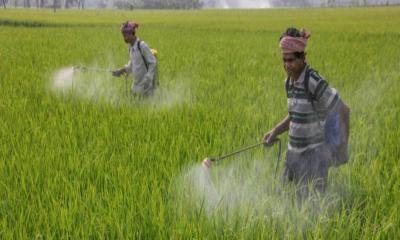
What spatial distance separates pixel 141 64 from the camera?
16.5 ft

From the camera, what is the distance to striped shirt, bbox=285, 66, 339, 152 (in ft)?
7.69

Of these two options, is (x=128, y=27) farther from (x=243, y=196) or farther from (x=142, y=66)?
(x=243, y=196)

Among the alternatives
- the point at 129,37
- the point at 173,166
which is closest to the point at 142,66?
the point at 129,37

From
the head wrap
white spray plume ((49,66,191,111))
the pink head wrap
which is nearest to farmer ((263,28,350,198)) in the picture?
the pink head wrap

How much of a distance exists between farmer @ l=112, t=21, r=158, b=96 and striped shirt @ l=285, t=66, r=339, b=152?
2.64 m

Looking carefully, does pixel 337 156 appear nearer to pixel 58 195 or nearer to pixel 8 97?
pixel 58 195

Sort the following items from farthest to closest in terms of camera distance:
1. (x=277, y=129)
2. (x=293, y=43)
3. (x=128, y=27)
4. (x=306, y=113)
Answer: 1. (x=128, y=27)
2. (x=277, y=129)
3. (x=306, y=113)
4. (x=293, y=43)

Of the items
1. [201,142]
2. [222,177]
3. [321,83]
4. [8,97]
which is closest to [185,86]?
[8,97]

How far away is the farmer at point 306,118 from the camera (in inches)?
90.0

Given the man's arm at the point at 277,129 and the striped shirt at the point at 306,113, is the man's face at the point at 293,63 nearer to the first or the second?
the striped shirt at the point at 306,113

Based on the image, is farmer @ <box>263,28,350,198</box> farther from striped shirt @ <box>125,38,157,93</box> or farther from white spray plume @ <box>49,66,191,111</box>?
striped shirt @ <box>125,38,157,93</box>

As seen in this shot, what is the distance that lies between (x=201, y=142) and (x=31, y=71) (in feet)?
16.3

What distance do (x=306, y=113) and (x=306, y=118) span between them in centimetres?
3

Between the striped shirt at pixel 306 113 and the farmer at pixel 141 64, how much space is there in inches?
104
